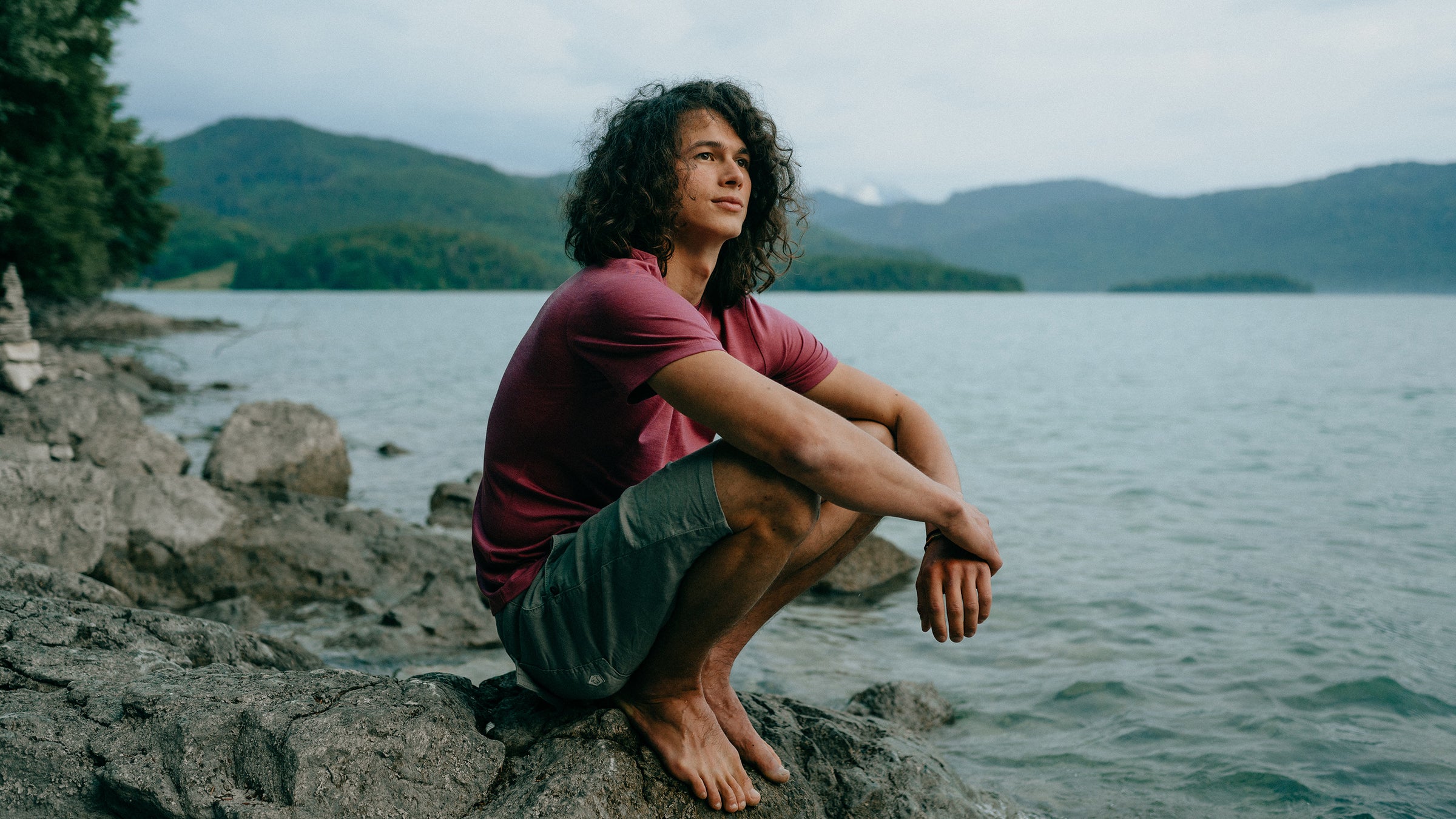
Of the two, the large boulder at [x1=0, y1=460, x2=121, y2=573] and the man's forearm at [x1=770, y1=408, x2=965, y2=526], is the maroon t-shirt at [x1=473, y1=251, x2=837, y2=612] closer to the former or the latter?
the man's forearm at [x1=770, y1=408, x2=965, y2=526]

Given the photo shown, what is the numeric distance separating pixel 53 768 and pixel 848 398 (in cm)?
280

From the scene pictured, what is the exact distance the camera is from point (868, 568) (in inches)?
336

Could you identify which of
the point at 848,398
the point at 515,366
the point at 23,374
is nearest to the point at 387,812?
the point at 515,366

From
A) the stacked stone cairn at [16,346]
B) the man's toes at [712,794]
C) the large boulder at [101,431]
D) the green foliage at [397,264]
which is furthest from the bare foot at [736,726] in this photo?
the green foliage at [397,264]

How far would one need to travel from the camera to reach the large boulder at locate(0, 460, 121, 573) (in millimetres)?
5926

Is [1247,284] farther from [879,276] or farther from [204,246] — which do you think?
[204,246]

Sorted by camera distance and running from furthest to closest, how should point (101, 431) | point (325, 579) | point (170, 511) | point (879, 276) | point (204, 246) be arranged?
point (879, 276)
point (204, 246)
point (101, 431)
point (325, 579)
point (170, 511)

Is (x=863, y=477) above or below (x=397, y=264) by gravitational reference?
below

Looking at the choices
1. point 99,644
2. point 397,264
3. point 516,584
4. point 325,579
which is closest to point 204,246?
point 397,264

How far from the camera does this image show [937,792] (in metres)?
3.51

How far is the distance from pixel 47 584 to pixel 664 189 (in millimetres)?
3188

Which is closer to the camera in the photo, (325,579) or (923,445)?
(923,445)

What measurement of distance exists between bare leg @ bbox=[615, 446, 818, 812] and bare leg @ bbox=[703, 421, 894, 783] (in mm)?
86

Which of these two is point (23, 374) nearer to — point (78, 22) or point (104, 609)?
point (78, 22)
